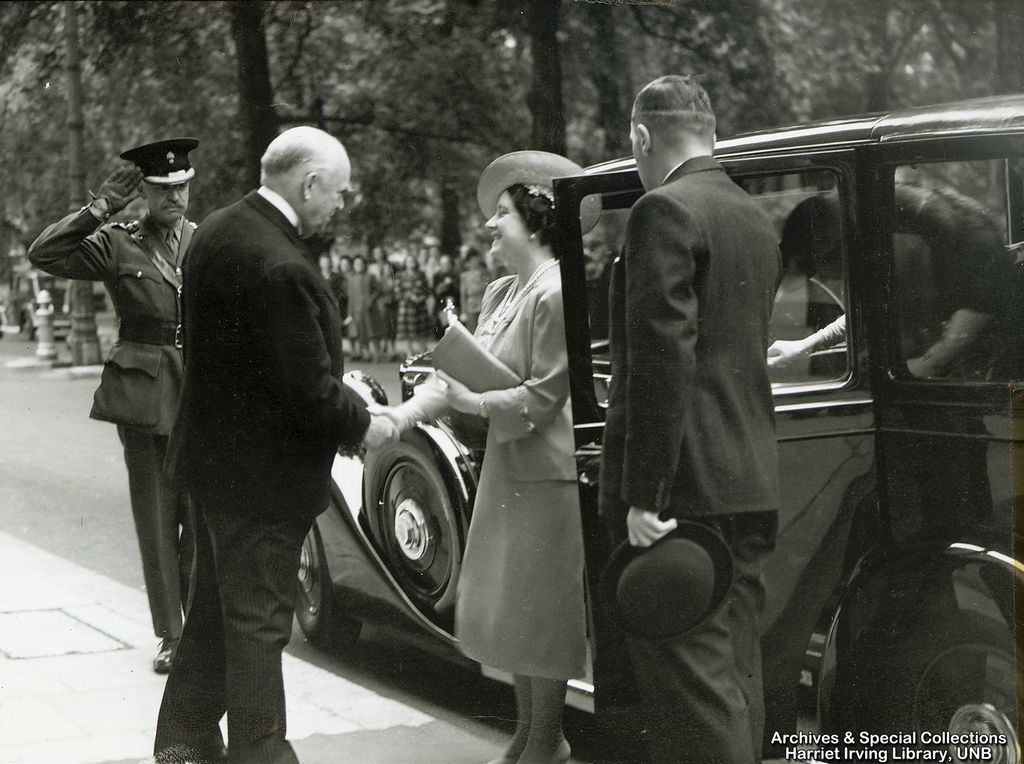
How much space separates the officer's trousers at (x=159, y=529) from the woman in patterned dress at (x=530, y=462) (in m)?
1.41

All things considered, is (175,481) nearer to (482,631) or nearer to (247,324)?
(247,324)

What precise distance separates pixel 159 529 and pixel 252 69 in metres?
1.70

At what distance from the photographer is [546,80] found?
4.65 meters

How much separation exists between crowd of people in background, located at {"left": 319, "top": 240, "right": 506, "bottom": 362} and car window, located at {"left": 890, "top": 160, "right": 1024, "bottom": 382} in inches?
58.1

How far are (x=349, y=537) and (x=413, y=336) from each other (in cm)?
73

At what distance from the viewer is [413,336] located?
4.42 m

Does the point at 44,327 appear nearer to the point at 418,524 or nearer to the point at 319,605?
the point at 319,605

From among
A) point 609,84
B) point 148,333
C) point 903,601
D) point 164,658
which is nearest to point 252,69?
point 148,333

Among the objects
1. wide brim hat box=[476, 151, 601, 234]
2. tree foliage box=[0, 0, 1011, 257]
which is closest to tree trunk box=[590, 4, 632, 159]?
tree foliage box=[0, 0, 1011, 257]

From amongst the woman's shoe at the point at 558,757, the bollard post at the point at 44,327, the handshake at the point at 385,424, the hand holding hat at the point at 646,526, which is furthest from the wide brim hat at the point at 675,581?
the bollard post at the point at 44,327

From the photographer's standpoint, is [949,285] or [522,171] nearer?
[949,285]

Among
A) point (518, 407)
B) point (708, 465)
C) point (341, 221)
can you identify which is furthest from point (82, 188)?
point (708, 465)

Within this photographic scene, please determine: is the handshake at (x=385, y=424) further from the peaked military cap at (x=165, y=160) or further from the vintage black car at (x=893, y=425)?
the peaked military cap at (x=165, y=160)

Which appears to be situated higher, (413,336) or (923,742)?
(413,336)
